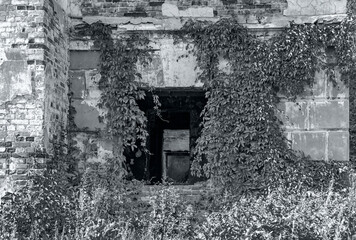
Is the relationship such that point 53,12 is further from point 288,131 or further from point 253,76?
point 288,131

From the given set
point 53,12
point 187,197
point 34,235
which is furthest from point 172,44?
point 34,235

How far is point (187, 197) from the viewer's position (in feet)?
25.5

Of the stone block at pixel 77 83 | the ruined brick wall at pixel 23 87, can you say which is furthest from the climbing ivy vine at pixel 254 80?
the ruined brick wall at pixel 23 87

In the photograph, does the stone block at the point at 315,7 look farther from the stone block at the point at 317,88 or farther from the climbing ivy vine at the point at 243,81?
the stone block at the point at 317,88

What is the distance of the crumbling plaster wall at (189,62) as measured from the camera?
25.1 feet

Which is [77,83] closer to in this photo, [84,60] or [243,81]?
[84,60]

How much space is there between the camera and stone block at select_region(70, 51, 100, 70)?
25.8ft

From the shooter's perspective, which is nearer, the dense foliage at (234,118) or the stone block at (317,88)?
the dense foliage at (234,118)

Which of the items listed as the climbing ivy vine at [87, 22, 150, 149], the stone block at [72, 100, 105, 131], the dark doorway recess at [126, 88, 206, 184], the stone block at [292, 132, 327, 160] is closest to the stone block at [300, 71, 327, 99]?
the stone block at [292, 132, 327, 160]

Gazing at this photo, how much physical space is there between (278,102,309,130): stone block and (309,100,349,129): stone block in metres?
0.09

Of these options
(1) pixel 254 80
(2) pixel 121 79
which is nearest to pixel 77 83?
(2) pixel 121 79

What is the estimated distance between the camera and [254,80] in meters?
7.59

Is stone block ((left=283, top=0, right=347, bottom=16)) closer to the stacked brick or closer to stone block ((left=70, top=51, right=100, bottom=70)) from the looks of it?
the stacked brick

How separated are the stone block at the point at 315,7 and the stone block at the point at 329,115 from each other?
4.38 ft
